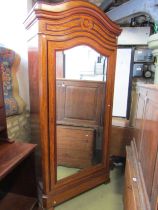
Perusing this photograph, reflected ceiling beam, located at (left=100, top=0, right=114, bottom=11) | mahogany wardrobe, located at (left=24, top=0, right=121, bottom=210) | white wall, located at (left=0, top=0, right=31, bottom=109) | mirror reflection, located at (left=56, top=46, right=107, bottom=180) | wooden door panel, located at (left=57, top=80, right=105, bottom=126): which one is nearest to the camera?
mahogany wardrobe, located at (left=24, top=0, right=121, bottom=210)

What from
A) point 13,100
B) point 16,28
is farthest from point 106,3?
point 13,100

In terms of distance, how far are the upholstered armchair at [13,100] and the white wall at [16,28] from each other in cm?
12

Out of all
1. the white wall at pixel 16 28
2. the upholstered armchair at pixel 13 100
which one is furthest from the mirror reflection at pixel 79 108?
the white wall at pixel 16 28

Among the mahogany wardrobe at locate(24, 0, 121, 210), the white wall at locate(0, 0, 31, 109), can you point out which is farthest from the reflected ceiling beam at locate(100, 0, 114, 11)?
the white wall at locate(0, 0, 31, 109)

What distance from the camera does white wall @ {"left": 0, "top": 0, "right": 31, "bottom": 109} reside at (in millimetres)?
1959

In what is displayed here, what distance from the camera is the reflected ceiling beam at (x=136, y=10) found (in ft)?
6.23

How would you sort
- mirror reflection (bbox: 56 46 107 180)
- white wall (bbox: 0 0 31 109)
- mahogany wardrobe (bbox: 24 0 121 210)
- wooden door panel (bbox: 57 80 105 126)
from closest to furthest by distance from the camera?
mahogany wardrobe (bbox: 24 0 121 210) < mirror reflection (bbox: 56 46 107 180) < wooden door panel (bbox: 57 80 105 126) < white wall (bbox: 0 0 31 109)

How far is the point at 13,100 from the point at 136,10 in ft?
5.40

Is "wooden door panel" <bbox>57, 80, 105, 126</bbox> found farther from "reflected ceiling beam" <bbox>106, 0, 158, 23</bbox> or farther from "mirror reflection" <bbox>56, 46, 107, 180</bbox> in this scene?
"reflected ceiling beam" <bbox>106, 0, 158, 23</bbox>

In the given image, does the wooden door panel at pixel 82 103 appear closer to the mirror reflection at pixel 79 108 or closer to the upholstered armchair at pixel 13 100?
the mirror reflection at pixel 79 108

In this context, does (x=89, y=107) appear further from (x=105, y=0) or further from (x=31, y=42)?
(x=105, y=0)

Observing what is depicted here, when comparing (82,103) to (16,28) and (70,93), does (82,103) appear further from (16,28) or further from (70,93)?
(16,28)

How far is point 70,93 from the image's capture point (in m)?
1.89

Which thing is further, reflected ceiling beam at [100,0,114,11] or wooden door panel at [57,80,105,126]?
reflected ceiling beam at [100,0,114,11]
